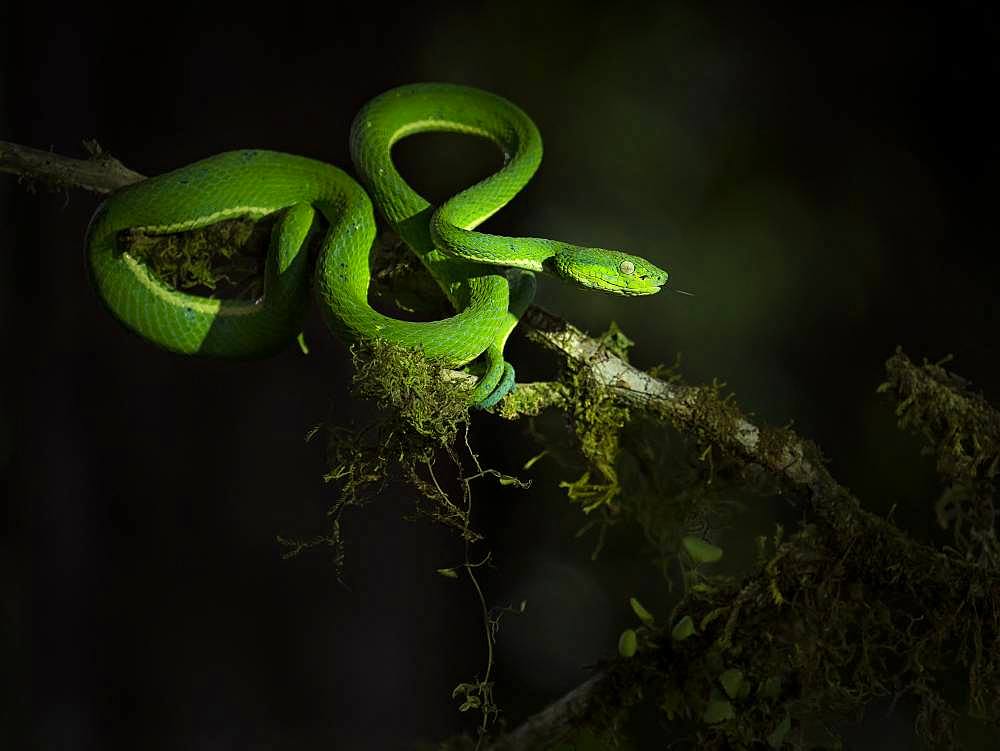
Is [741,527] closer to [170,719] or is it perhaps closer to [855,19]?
[855,19]

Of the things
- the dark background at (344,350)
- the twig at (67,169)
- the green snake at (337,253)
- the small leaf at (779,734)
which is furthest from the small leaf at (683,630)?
the twig at (67,169)

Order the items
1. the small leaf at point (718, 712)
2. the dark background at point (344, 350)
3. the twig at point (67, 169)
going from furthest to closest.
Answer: the dark background at point (344, 350), the twig at point (67, 169), the small leaf at point (718, 712)

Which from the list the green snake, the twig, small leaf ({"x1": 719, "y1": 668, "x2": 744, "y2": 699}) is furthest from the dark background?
the twig

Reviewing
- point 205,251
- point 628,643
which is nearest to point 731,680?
point 628,643

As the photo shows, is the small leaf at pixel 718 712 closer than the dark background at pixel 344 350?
Yes

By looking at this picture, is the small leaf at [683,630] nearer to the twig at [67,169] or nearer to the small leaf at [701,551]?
the small leaf at [701,551]

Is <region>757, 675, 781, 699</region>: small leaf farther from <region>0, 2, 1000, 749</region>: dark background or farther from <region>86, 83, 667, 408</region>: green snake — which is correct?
<region>0, 2, 1000, 749</region>: dark background

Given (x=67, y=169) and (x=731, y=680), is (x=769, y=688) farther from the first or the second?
(x=67, y=169)
